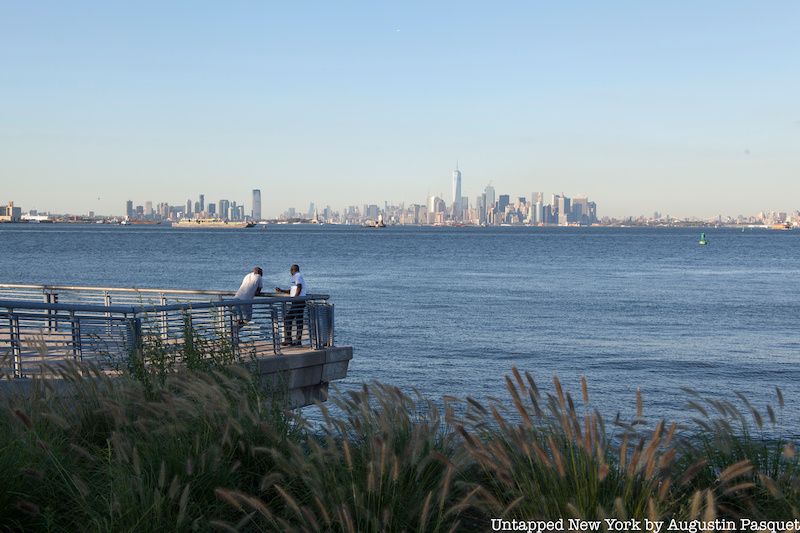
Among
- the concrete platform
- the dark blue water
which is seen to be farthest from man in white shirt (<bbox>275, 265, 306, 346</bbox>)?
the dark blue water

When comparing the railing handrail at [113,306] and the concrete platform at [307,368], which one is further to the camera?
the concrete platform at [307,368]

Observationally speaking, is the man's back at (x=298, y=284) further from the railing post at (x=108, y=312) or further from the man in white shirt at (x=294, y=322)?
the railing post at (x=108, y=312)

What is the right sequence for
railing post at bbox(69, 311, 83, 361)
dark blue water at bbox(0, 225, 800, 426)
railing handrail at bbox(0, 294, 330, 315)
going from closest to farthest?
railing handrail at bbox(0, 294, 330, 315) → railing post at bbox(69, 311, 83, 361) → dark blue water at bbox(0, 225, 800, 426)

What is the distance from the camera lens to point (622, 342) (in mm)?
33531

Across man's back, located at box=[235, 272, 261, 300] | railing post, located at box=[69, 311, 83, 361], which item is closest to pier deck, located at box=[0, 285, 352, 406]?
Answer: railing post, located at box=[69, 311, 83, 361]

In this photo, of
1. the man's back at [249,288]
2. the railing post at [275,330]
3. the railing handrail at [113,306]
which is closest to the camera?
the railing handrail at [113,306]

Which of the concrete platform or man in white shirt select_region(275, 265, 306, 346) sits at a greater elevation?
man in white shirt select_region(275, 265, 306, 346)

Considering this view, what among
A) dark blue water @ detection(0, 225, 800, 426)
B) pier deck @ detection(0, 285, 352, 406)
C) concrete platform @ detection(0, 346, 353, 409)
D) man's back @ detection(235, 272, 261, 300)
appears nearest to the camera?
pier deck @ detection(0, 285, 352, 406)

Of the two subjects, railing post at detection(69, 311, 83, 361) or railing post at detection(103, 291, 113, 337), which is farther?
railing post at detection(103, 291, 113, 337)

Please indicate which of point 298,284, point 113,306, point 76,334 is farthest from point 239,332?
point 76,334

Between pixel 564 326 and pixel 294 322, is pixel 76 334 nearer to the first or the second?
pixel 294 322

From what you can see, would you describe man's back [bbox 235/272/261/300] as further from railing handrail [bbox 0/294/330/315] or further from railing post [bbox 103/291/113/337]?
railing post [bbox 103/291/113/337]

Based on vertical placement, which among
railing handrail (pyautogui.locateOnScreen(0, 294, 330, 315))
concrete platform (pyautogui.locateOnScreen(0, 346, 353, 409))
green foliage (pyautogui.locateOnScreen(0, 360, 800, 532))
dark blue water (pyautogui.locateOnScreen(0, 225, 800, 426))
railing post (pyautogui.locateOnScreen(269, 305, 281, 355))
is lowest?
dark blue water (pyautogui.locateOnScreen(0, 225, 800, 426))

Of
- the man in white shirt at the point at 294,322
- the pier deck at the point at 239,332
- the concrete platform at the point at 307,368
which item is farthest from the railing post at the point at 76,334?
the man in white shirt at the point at 294,322
